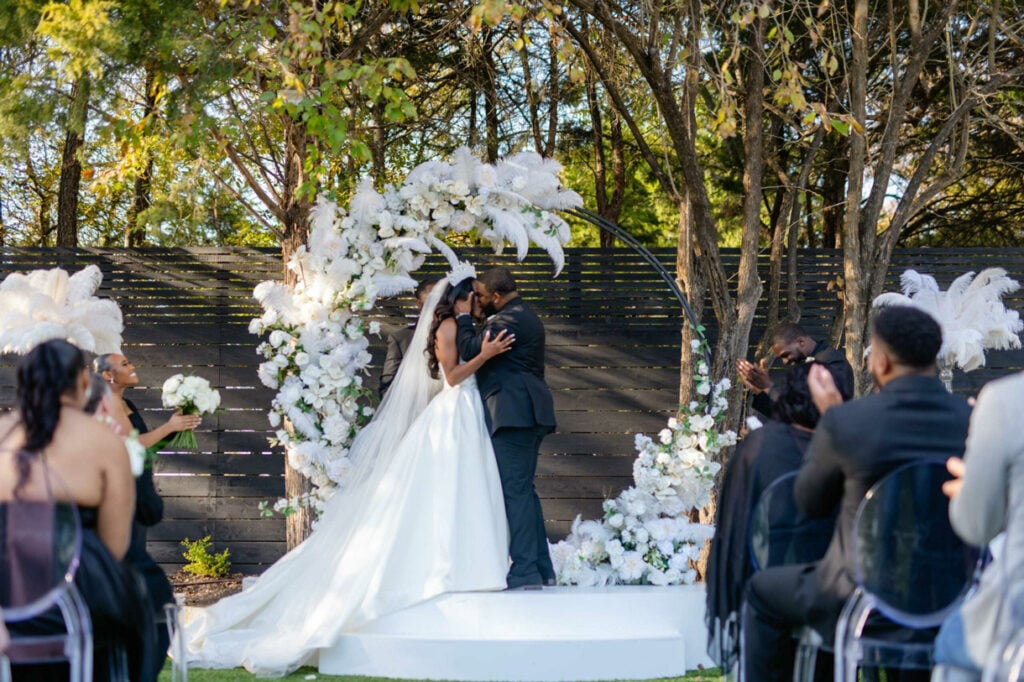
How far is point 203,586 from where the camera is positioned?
8.51m

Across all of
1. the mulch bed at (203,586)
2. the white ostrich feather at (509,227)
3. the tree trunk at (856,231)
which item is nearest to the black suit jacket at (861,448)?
the white ostrich feather at (509,227)

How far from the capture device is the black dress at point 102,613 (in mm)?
3369

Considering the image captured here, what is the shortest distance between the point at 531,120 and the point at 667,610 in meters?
6.42

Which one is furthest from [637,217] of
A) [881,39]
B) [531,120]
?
[881,39]

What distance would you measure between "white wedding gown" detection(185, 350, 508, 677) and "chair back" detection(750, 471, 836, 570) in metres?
2.42

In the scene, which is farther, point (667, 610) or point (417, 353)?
point (417, 353)

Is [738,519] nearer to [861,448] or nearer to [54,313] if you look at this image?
[861,448]

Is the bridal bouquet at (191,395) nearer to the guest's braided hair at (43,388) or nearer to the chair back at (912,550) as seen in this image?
the guest's braided hair at (43,388)

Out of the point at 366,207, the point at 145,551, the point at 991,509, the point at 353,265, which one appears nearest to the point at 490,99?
the point at 366,207

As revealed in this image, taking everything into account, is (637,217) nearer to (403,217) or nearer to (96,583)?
(403,217)

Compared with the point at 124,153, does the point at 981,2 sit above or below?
above

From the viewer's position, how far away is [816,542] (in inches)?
149

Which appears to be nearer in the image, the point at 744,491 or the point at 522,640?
the point at 744,491

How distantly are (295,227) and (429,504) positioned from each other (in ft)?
7.97
